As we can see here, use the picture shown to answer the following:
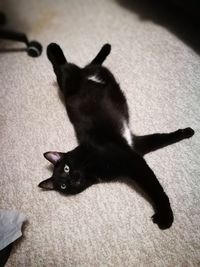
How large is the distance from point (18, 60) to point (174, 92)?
954mm

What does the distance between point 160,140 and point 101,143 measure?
0.25 m

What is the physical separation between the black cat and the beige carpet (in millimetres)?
55

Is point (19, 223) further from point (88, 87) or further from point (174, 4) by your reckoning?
point (174, 4)

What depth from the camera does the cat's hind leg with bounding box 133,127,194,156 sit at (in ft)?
3.90

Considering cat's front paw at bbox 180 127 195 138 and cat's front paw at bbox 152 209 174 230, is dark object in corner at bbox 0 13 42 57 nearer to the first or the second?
cat's front paw at bbox 180 127 195 138

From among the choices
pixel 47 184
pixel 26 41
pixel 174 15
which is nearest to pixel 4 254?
pixel 47 184

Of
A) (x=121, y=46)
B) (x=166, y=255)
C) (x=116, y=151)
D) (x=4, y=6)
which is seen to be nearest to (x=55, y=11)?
(x=4, y=6)

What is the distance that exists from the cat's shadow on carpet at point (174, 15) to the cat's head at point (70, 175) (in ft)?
2.82

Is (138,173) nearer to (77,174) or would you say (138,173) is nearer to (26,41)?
(77,174)

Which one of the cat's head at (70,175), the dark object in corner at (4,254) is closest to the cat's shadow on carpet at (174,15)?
the cat's head at (70,175)

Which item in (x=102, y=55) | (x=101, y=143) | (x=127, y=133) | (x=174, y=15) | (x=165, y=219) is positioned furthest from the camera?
(x=174, y=15)

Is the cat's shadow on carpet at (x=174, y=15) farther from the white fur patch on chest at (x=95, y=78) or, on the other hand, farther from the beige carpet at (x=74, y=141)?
the white fur patch on chest at (x=95, y=78)

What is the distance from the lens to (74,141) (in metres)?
1.32

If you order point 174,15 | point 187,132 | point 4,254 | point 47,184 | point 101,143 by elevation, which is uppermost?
point 174,15
